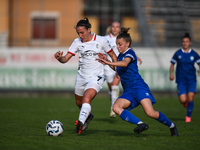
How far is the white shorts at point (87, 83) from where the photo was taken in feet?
21.9

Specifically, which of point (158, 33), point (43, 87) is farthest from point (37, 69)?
point (158, 33)

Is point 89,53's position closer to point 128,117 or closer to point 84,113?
point 84,113

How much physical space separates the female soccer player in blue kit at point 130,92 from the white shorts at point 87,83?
2.30 ft

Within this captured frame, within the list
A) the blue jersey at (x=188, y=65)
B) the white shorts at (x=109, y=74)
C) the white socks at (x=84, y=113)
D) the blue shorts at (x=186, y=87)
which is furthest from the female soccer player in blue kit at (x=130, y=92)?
the white shorts at (x=109, y=74)

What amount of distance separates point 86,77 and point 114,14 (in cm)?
1762

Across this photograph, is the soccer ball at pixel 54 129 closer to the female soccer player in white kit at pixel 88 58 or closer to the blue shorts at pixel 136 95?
the female soccer player in white kit at pixel 88 58

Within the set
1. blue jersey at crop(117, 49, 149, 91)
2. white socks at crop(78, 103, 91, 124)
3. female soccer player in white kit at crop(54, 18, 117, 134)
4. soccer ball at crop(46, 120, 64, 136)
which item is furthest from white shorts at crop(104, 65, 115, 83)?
soccer ball at crop(46, 120, 64, 136)

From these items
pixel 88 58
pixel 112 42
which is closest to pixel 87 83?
pixel 88 58

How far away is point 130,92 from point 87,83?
45.3 inches

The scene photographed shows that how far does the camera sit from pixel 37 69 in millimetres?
17391

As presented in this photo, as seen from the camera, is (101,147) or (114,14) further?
(114,14)

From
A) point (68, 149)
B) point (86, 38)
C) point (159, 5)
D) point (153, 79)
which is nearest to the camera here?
point (68, 149)

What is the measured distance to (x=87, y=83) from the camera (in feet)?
22.5

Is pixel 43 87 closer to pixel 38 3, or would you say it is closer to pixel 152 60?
pixel 152 60
